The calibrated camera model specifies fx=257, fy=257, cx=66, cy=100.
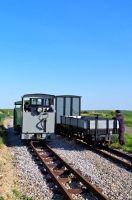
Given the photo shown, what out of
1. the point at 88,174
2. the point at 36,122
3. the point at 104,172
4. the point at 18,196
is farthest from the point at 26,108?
the point at 18,196

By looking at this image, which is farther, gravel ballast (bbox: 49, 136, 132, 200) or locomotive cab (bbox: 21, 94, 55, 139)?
locomotive cab (bbox: 21, 94, 55, 139)

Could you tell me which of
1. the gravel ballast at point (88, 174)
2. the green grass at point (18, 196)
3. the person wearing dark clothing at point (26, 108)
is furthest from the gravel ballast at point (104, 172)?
the person wearing dark clothing at point (26, 108)

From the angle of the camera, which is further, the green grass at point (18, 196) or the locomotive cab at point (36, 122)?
the locomotive cab at point (36, 122)

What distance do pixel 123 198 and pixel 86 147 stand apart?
806cm

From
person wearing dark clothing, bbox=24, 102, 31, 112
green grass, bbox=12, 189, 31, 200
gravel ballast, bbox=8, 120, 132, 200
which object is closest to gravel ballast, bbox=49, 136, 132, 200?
gravel ballast, bbox=8, 120, 132, 200

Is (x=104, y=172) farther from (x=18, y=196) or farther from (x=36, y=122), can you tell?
(x=36, y=122)

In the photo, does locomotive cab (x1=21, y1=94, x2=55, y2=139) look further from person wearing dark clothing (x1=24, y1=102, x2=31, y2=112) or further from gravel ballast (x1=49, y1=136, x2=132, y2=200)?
gravel ballast (x1=49, y1=136, x2=132, y2=200)

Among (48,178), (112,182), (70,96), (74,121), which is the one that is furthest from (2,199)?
(70,96)

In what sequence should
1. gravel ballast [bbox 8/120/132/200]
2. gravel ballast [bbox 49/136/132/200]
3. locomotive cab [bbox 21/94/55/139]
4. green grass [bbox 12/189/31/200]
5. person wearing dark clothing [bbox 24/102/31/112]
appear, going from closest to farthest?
green grass [bbox 12/189/31/200]
gravel ballast [bbox 8/120/132/200]
gravel ballast [bbox 49/136/132/200]
locomotive cab [bbox 21/94/55/139]
person wearing dark clothing [bbox 24/102/31/112]

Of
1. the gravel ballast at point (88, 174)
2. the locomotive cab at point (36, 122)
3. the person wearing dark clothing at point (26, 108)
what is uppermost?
the person wearing dark clothing at point (26, 108)

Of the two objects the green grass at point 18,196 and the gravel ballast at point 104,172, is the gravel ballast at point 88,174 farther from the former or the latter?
the green grass at point 18,196

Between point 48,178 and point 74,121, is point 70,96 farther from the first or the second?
point 48,178

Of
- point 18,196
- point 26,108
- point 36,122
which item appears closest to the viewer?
point 18,196

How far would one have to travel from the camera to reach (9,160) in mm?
11125
